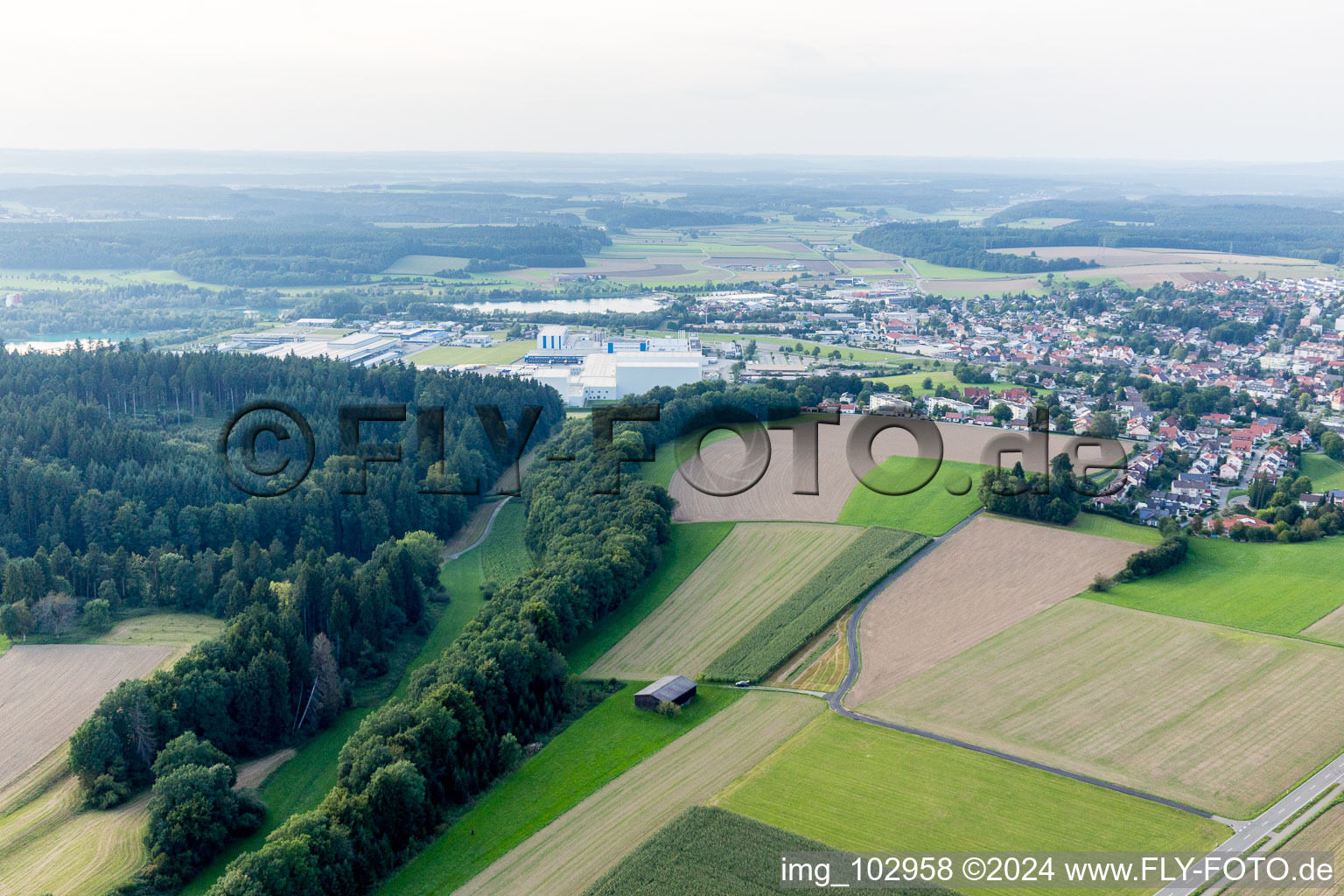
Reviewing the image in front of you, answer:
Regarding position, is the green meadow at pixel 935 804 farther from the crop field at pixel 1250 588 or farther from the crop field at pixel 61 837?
the crop field at pixel 61 837

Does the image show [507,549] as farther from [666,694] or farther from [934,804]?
[934,804]

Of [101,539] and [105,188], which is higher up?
[105,188]

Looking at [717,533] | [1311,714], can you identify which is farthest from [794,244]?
[1311,714]

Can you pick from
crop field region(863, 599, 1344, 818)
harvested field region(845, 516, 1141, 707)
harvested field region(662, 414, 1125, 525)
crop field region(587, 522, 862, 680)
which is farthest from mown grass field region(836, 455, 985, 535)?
crop field region(863, 599, 1344, 818)

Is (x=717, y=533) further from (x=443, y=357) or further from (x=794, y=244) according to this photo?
(x=794, y=244)

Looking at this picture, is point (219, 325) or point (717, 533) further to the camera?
point (219, 325)
